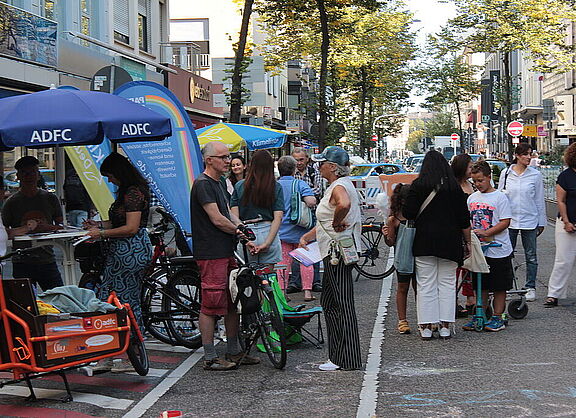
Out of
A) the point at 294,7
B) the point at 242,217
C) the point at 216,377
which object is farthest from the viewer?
the point at 294,7

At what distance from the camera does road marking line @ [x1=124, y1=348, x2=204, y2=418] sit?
6.92 metres

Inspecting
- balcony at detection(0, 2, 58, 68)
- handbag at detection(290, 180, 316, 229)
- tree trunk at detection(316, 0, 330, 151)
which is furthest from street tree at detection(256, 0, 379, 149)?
handbag at detection(290, 180, 316, 229)

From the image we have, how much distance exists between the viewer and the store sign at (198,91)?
35.0 m

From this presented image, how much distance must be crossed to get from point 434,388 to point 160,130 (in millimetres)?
3563

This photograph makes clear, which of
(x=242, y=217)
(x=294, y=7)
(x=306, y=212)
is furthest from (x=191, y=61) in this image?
(x=242, y=217)

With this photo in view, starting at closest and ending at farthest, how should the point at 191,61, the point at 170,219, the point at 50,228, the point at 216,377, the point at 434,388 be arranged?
the point at 434,388
the point at 216,377
the point at 50,228
the point at 170,219
the point at 191,61

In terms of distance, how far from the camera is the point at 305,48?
46438 mm

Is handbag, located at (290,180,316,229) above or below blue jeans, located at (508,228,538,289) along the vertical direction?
above

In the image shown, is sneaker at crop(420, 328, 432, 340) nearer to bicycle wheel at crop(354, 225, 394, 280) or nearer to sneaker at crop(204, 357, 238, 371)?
sneaker at crop(204, 357, 238, 371)

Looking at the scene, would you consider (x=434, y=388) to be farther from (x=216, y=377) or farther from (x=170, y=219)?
(x=170, y=219)

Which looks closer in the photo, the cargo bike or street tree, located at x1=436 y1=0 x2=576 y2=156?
the cargo bike

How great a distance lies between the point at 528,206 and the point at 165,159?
14.3 ft

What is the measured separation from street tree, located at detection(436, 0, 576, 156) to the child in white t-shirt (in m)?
28.8

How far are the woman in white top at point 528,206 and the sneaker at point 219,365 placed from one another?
4.87m
